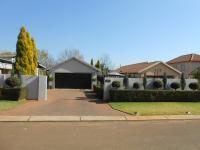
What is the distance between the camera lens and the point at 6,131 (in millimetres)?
13992

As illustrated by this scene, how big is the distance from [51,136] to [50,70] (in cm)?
3825

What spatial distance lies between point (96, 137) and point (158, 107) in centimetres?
1277

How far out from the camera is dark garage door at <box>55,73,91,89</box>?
50628 mm

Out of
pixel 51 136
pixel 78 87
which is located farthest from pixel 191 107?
pixel 78 87

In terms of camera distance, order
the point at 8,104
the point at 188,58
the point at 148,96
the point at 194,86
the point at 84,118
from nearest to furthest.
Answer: the point at 84,118 → the point at 8,104 → the point at 148,96 → the point at 194,86 → the point at 188,58

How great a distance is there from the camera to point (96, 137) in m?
12.7

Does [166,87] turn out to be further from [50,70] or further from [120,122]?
[50,70]

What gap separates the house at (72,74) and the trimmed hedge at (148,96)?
22766mm

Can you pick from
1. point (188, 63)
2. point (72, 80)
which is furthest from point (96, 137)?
point (188, 63)

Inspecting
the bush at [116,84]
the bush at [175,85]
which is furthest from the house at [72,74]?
the bush at [116,84]

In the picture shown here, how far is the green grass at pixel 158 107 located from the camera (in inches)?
883

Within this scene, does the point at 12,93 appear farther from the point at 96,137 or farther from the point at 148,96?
the point at 96,137

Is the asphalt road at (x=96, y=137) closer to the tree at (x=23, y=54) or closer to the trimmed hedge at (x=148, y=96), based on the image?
the trimmed hedge at (x=148, y=96)

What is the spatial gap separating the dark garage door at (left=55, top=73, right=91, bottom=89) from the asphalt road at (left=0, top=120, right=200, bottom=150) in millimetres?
34007
